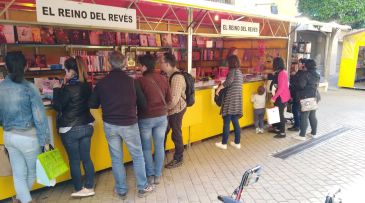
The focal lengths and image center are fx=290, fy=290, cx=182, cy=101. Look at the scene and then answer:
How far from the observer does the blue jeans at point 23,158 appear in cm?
274

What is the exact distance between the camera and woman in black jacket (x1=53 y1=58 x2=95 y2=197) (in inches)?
119

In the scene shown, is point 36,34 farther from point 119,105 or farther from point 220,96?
point 220,96

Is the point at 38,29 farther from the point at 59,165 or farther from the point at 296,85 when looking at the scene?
the point at 296,85

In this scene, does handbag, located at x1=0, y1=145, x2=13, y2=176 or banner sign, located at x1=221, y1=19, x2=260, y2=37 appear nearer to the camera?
handbag, located at x1=0, y1=145, x2=13, y2=176

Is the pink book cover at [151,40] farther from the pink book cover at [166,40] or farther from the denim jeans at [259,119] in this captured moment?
the denim jeans at [259,119]

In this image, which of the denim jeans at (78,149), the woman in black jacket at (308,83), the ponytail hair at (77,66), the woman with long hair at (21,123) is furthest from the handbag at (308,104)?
the woman with long hair at (21,123)

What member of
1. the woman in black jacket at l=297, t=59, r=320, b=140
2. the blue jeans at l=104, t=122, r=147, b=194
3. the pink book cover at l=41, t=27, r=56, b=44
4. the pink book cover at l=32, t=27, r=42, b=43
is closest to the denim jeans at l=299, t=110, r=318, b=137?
the woman in black jacket at l=297, t=59, r=320, b=140

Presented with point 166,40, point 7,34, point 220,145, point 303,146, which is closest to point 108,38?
point 166,40

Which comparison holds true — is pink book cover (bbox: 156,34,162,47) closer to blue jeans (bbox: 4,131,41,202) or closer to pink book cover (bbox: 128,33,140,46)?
pink book cover (bbox: 128,33,140,46)

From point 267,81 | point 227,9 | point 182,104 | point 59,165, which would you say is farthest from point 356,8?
point 59,165

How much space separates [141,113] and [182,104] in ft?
2.68

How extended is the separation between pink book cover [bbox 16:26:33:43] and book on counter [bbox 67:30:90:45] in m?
0.79

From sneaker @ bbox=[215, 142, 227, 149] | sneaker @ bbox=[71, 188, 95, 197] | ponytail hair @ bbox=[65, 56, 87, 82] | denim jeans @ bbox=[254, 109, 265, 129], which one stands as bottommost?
sneaker @ bbox=[71, 188, 95, 197]

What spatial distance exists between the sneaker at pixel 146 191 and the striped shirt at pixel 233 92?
1.81 metres
